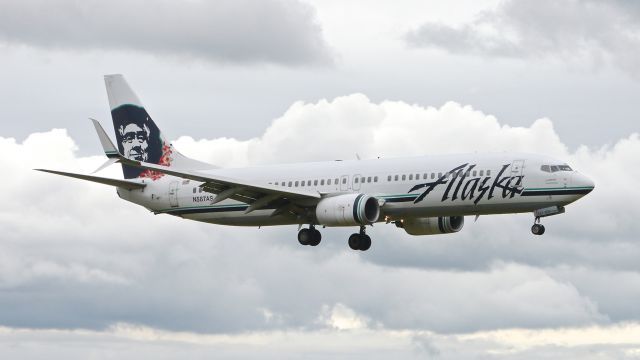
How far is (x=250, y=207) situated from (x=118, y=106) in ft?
57.3

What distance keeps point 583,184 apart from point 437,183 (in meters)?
7.89

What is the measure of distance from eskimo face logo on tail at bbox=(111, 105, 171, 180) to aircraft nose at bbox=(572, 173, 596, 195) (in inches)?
1149

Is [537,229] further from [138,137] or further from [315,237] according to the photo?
[138,137]

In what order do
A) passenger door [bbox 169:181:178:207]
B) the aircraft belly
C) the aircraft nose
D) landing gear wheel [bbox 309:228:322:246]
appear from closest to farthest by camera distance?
the aircraft nose, landing gear wheel [bbox 309:228:322:246], the aircraft belly, passenger door [bbox 169:181:178:207]

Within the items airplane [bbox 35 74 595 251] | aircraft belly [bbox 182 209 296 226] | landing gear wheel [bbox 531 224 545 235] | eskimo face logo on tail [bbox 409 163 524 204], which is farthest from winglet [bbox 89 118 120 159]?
landing gear wheel [bbox 531 224 545 235]

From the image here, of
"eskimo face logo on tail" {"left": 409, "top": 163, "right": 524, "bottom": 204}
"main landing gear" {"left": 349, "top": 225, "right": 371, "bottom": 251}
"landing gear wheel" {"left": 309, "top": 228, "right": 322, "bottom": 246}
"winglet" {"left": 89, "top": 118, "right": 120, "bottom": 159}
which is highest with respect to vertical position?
"winglet" {"left": 89, "top": 118, "right": 120, "bottom": 159}

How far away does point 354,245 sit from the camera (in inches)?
3295

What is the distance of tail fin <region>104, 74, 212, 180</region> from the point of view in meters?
90.7

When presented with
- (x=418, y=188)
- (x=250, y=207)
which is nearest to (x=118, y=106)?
(x=250, y=207)

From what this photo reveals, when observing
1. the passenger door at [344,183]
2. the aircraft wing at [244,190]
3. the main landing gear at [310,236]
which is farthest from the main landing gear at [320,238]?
the passenger door at [344,183]

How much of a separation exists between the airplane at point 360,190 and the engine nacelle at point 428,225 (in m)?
0.06

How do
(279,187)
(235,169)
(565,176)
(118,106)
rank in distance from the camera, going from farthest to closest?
(118,106) < (235,169) < (279,187) < (565,176)

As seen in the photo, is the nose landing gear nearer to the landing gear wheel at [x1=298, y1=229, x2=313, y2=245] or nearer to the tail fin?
the landing gear wheel at [x1=298, y1=229, x2=313, y2=245]

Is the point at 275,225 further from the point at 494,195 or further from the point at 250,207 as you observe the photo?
the point at 494,195
